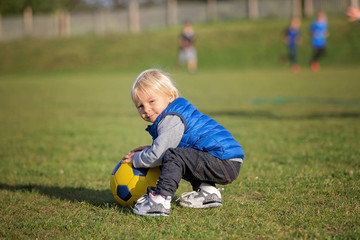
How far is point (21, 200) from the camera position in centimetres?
443

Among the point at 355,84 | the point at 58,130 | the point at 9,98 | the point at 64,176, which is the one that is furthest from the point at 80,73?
the point at 64,176

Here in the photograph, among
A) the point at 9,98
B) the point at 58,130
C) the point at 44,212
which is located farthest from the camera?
the point at 9,98

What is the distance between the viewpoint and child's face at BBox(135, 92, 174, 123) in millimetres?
3854

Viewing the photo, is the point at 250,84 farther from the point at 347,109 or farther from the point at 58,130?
the point at 58,130

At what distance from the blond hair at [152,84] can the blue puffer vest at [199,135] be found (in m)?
0.15

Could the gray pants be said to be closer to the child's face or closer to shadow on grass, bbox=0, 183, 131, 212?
the child's face

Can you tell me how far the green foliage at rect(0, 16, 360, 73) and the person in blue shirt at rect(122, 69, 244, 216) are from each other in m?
24.9

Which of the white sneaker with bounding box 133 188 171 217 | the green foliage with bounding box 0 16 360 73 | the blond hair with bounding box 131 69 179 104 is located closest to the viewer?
the white sneaker with bounding box 133 188 171 217

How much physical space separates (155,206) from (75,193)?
140 cm

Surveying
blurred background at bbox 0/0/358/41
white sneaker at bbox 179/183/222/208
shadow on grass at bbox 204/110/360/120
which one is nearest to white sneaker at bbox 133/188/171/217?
white sneaker at bbox 179/183/222/208

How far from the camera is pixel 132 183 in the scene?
156 inches

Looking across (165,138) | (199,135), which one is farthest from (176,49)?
(165,138)

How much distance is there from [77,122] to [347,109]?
6.48 m

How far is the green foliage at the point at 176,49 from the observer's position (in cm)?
2914
